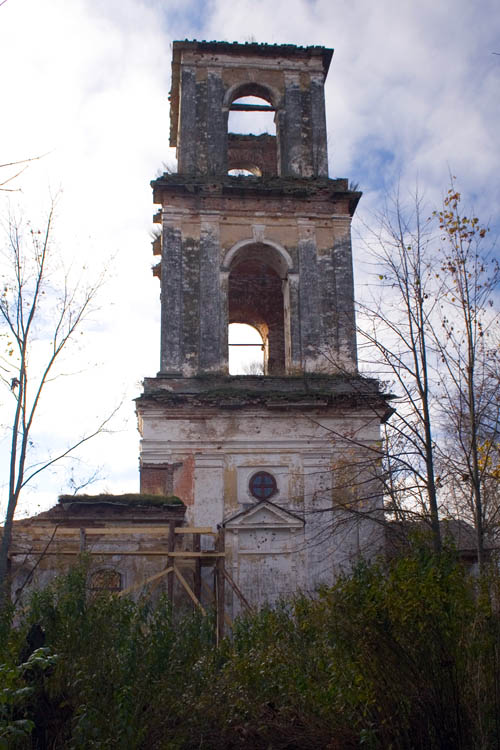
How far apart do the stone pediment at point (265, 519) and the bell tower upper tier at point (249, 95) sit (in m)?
8.31

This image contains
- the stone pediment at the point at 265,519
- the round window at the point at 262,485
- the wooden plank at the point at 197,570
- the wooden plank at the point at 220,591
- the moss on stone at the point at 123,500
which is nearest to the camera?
the wooden plank at the point at 220,591

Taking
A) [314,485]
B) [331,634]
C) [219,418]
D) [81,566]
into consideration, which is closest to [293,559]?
[314,485]

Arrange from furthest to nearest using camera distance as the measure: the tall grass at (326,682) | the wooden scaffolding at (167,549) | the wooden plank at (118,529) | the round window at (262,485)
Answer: the round window at (262,485) < the wooden plank at (118,529) < the wooden scaffolding at (167,549) < the tall grass at (326,682)

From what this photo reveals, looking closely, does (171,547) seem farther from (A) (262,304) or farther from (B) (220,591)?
(A) (262,304)

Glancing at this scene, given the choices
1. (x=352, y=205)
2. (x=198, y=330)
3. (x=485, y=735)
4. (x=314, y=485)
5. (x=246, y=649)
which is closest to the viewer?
(x=485, y=735)

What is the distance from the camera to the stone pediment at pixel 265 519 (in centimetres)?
1555

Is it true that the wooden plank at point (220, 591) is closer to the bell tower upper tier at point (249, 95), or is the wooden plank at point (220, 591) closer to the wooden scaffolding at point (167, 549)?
the wooden scaffolding at point (167, 549)

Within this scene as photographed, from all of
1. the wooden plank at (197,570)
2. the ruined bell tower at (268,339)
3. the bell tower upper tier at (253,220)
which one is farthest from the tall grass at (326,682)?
the bell tower upper tier at (253,220)

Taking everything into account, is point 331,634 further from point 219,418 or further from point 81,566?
point 219,418

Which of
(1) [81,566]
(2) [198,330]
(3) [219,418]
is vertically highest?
(2) [198,330]

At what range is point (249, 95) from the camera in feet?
65.9

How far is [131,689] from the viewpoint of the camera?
5.39 m

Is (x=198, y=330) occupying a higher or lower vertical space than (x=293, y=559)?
higher

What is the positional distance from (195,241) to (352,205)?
13.1 ft
